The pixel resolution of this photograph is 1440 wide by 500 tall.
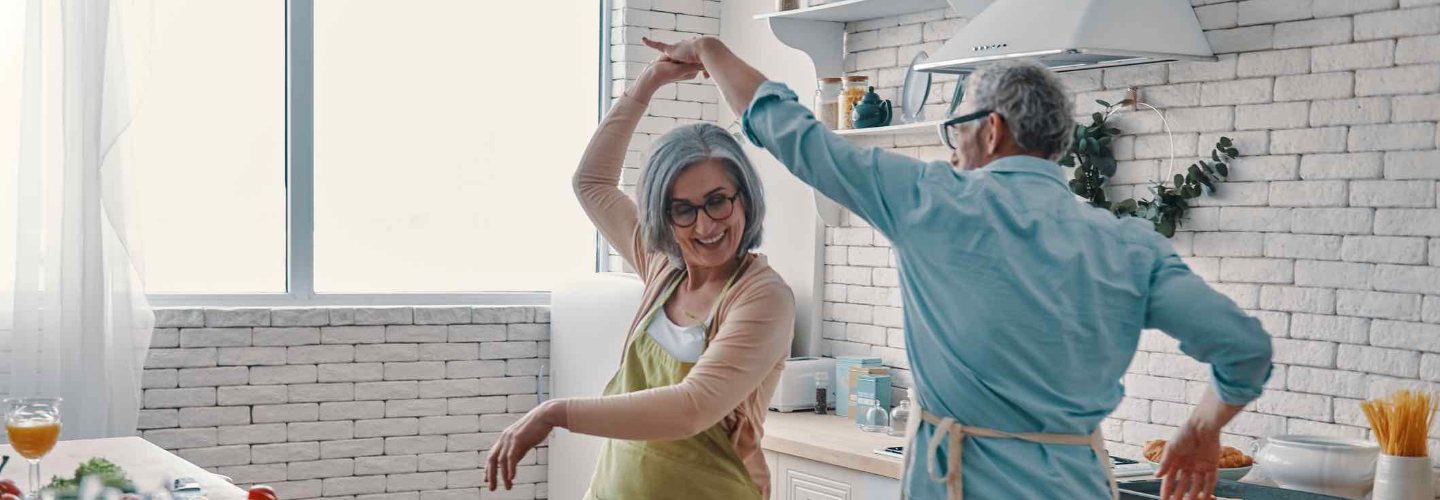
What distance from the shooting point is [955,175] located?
186 cm

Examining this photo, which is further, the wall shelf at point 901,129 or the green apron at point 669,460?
the wall shelf at point 901,129

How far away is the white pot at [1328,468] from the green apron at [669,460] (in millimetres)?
1462

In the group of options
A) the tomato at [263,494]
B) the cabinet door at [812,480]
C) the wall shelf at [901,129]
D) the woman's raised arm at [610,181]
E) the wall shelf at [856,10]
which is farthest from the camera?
the wall shelf at [856,10]

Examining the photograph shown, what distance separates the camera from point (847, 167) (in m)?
1.84

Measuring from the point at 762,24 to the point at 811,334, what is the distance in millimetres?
1059

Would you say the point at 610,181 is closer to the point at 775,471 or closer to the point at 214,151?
the point at 775,471

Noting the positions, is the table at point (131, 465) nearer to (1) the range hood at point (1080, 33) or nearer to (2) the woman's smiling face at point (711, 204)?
(2) the woman's smiling face at point (711, 204)

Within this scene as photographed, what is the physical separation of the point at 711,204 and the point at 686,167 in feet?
0.20

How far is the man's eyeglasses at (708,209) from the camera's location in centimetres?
199

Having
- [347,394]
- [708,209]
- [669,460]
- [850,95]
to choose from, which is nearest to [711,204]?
[708,209]

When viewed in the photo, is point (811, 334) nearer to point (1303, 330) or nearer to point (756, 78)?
point (1303, 330)

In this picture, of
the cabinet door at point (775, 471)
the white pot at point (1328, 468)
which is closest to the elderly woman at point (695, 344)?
the white pot at point (1328, 468)

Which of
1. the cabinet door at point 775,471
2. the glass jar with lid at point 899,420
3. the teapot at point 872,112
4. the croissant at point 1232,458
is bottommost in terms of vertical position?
the cabinet door at point 775,471

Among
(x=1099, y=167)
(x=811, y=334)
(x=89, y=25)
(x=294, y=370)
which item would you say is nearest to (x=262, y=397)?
(x=294, y=370)
